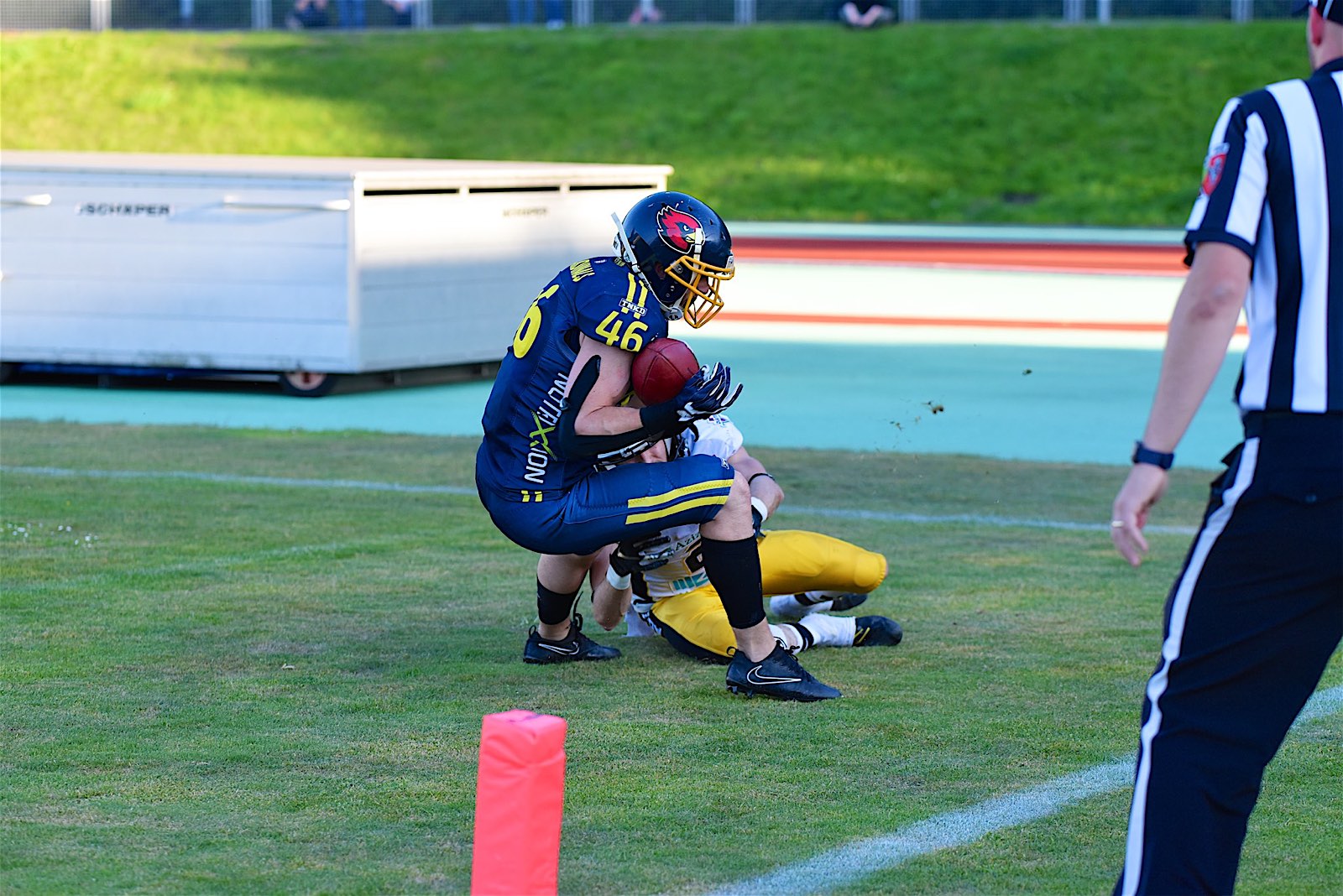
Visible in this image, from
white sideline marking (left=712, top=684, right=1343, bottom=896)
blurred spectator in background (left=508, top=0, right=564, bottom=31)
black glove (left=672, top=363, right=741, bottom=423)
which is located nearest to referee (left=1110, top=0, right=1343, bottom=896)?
white sideline marking (left=712, top=684, right=1343, bottom=896)

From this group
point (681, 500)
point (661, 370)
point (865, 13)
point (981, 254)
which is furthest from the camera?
point (865, 13)

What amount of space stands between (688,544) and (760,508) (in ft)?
0.88

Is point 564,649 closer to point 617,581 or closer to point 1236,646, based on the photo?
point 617,581

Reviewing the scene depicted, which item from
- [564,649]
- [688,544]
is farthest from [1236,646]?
[564,649]

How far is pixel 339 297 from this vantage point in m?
13.7

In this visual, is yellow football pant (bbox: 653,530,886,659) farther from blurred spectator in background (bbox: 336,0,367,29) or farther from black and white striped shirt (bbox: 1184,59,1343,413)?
blurred spectator in background (bbox: 336,0,367,29)

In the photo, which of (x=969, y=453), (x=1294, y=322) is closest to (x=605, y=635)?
(x=1294, y=322)

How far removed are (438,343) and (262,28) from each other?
30.7 metres

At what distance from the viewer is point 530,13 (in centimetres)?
4184

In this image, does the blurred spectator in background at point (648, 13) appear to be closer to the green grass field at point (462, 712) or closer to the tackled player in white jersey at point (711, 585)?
the green grass field at point (462, 712)

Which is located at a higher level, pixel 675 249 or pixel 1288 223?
pixel 1288 223

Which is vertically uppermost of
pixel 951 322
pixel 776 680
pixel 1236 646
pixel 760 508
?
pixel 1236 646

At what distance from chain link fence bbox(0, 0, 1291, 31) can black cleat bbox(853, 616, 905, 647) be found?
3302 cm

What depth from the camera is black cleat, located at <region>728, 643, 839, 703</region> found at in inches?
227
